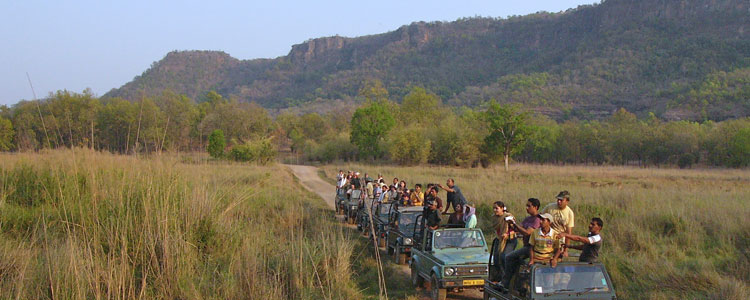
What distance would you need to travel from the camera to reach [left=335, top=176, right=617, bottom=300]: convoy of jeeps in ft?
24.8

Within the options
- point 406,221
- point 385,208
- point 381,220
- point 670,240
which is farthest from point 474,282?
point 385,208

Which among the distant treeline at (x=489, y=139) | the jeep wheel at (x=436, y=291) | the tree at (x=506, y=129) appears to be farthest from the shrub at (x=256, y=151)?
the jeep wheel at (x=436, y=291)

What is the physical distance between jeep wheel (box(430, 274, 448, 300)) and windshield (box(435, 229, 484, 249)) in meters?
1.03

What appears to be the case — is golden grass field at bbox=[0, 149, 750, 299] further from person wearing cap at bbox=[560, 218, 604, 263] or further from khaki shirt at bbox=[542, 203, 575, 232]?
person wearing cap at bbox=[560, 218, 604, 263]

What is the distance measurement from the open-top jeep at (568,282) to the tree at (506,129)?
42.6 metres

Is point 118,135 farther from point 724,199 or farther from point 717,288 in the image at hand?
point 724,199

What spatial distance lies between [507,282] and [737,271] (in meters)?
5.81

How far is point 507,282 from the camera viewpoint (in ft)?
27.1

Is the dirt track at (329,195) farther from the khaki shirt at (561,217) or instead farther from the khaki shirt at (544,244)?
the khaki shirt at (544,244)

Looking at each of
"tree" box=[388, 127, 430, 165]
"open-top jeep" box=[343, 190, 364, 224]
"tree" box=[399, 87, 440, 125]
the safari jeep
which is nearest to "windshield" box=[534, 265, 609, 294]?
the safari jeep

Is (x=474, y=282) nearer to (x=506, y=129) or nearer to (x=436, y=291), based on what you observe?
(x=436, y=291)

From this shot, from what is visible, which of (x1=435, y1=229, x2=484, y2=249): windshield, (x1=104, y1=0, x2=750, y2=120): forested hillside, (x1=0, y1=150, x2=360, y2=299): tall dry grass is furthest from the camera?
(x1=104, y1=0, x2=750, y2=120): forested hillside

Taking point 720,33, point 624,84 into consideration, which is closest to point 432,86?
point 624,84

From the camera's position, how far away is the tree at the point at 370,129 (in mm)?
67438
